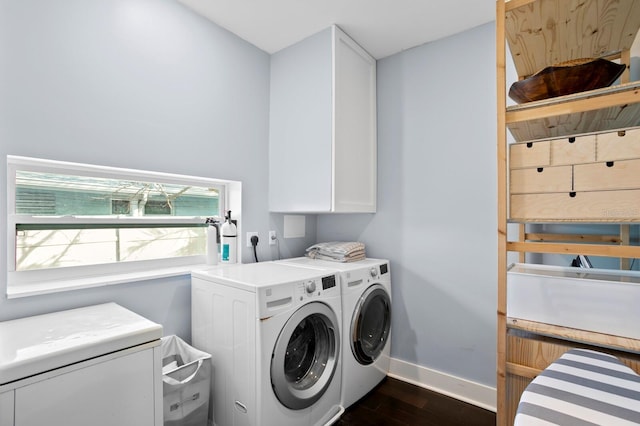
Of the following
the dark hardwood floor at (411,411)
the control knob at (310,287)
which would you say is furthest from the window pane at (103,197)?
the dark hardwood floor at (411,411)

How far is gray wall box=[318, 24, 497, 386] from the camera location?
204 centimetres

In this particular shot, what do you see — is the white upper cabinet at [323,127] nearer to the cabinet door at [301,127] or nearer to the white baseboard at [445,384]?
the cabinet door at [301,127]

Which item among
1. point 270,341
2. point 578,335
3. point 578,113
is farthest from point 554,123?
point 270,341

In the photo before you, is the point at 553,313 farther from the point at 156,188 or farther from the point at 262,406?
the point at 156,188

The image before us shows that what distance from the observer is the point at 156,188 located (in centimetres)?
199

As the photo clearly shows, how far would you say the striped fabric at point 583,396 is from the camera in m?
0.66

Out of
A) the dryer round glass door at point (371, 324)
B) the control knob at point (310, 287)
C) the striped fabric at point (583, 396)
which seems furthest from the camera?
the dryer round glass door at point (371, 324)

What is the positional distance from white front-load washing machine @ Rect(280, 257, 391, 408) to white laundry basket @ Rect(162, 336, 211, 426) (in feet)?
2.60

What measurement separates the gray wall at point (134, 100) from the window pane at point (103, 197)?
22cm

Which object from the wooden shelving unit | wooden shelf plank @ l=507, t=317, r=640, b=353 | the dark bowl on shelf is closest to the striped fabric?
wooden shelf plank @ l=507, t=317, r=640, b=353

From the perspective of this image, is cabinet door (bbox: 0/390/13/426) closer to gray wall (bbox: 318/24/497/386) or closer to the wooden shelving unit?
the wooden shelving unit

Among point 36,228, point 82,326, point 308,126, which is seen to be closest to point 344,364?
point 82,326

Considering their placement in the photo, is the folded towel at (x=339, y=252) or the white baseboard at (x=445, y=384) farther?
the folded towel at (x=339, y=252)

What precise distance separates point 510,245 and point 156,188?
200cm
